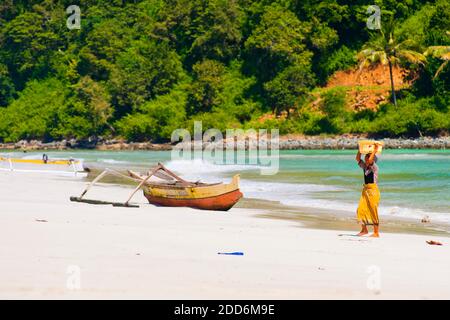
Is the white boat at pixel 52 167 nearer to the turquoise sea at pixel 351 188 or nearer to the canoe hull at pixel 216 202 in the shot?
the turquoise sea at pixel 351 188

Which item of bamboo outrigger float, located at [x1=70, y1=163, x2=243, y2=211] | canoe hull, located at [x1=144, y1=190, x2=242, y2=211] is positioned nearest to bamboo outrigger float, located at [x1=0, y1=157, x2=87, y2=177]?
bamboo outrigger float, located at [x1=70, y1=163, x2=243, y2=211]

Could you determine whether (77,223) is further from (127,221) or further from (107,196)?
(107,196)

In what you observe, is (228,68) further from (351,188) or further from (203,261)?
(203,261)

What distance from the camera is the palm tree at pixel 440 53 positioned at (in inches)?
3056

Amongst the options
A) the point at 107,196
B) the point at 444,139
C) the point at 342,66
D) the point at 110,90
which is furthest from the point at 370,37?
the point at 107,196

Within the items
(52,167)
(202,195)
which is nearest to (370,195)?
(202,195)

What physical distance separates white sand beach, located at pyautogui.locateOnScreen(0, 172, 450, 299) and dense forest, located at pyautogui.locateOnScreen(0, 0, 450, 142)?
65.3 metres

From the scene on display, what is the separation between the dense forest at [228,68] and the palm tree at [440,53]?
0.38ft

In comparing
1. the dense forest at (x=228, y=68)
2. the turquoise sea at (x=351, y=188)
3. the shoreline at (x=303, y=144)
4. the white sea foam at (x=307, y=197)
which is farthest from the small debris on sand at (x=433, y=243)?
the dense forest at (x=228, y=68)

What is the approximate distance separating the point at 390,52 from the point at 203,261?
70.9m

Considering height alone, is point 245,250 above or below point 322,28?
below

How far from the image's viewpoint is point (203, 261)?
1108 cm

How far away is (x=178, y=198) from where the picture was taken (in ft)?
69.1
